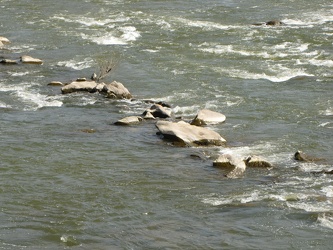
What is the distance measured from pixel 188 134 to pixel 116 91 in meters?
6.03

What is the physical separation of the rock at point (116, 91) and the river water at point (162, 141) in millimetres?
514

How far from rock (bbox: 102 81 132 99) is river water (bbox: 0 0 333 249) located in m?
0.51

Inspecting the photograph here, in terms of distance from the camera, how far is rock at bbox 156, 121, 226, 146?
2292 cm

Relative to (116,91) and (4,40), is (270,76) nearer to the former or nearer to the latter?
(116,91)

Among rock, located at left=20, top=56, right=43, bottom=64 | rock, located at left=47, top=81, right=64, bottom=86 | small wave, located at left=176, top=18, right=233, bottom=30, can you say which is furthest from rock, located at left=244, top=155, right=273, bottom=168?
small wave, located at left=176, top=18, right=233, bottom=30

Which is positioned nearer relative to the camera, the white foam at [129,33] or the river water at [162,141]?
the river water at [162,141]

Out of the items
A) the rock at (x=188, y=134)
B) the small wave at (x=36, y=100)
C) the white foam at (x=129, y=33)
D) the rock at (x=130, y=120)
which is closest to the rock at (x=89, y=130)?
the rock at (x=130, y=120)

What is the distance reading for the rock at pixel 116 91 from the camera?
93.2ft

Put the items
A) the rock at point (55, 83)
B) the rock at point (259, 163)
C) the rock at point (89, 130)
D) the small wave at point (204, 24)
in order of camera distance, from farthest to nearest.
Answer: the small wave at point (204, 24), the rock at point (55, 83), the rock at point (89, 130), the rock at point (259, 163)

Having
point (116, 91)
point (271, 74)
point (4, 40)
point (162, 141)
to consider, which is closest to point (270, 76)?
point (271, 74)

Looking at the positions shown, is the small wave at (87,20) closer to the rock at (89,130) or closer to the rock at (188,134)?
the rock at (89,130)

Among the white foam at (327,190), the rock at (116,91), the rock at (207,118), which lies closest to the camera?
the white foam at (327,190)

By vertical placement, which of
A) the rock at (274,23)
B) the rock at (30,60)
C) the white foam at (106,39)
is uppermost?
the rock at (274,23)

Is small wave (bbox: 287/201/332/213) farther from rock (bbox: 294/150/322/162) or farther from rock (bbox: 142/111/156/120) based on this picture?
rock (bbox: 142/111/156/120)
